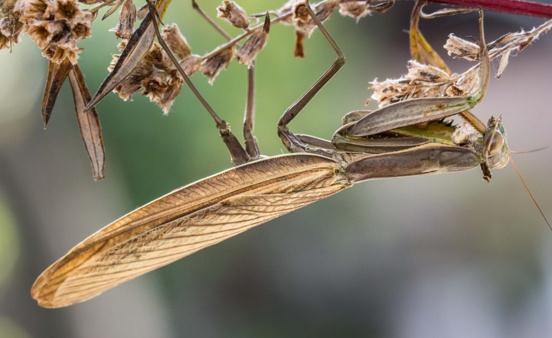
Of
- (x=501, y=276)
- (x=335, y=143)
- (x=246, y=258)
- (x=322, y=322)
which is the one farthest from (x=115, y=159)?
(x=335, y=143)

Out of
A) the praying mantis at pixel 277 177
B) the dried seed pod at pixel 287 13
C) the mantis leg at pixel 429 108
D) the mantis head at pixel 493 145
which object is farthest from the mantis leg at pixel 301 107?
the mantis head at pixel 493 145

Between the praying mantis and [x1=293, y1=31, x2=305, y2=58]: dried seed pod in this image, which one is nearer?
the praying mantis

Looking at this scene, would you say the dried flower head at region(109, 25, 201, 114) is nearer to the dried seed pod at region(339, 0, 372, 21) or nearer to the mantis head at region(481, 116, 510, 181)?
the dried seed pod at region(339, 0, 372, 21)

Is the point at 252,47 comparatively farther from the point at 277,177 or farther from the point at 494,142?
the point at 494,142

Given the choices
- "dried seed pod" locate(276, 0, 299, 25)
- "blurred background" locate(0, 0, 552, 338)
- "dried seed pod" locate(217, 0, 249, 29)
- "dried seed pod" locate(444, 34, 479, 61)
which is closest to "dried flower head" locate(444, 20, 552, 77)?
"dried seed pod" locate(444, 34, 479, 61)

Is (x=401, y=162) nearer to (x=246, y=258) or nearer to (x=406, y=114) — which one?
(x=406, y=114)

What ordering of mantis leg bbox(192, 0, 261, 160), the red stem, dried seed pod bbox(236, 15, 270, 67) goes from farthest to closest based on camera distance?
mantis leg bbox(192, 0, 261, 160), dried seed pod bbox(236, 15, 270, 67), the red stem

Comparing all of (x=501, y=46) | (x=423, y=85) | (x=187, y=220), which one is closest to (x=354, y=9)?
(x=423, y=85)
